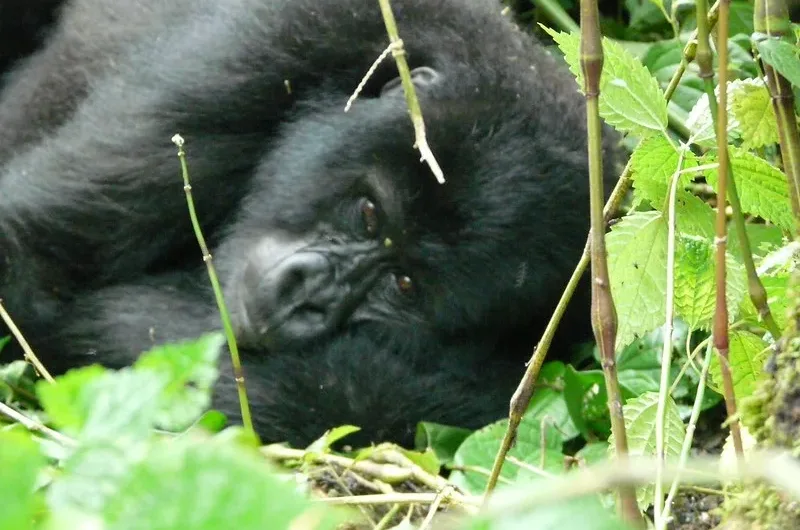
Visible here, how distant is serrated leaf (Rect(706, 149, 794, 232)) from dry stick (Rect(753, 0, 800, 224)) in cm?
6

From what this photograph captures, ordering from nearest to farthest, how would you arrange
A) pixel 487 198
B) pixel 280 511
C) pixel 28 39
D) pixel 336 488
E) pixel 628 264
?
pixel 280 511
pixel 628 264
pixel 336 488
pixel 487 198
pixel 28 39

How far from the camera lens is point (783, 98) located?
1305mm

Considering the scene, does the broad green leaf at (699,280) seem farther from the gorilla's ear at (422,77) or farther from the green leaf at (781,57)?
the gorilla's ear at (422,77)

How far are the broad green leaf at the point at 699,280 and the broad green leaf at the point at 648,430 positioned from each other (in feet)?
0.40

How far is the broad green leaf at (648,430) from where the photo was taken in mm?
1381

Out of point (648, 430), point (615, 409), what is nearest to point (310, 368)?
point (648, 430)

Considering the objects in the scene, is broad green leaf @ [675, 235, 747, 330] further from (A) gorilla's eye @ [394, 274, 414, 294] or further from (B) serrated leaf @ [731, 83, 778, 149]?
(A) gorilla's eye @ [394, 274, 414, 294]

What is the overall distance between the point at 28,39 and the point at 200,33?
640mm

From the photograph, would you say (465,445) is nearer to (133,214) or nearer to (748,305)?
(748,305)

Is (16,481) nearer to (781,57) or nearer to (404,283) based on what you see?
(781,57)

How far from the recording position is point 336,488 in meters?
1.72

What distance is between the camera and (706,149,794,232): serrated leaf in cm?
137

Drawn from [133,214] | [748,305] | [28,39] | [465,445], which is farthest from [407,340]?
[28,39]

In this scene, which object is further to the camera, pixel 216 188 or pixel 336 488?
pixel 216 188
